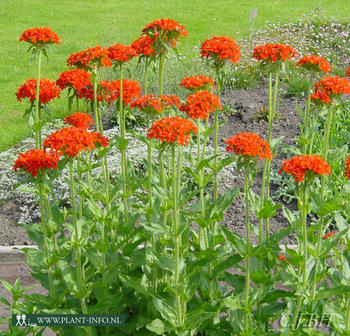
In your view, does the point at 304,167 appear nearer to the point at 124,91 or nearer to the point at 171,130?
the point at 171,130

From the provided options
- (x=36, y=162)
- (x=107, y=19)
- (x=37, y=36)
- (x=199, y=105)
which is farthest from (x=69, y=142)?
(x=107, y=19)

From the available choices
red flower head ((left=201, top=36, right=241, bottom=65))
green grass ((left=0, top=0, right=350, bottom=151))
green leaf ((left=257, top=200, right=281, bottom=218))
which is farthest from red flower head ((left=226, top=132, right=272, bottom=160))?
green grass ((left=0, top=0, right=350, bottom=151))

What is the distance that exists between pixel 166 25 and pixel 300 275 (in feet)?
4.84

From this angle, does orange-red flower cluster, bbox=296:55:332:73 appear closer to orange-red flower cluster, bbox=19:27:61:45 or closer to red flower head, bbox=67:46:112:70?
red flower head, bbox=67:46:112:70

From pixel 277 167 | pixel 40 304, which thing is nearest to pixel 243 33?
pixel 277 167

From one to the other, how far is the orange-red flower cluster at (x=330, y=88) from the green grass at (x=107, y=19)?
18.4 feet

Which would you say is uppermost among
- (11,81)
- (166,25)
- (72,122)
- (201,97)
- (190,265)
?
(166,25)

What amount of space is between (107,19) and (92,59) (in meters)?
8.79

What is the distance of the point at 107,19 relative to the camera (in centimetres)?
1175

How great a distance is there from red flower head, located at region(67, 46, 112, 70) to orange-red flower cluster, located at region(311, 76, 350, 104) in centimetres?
113

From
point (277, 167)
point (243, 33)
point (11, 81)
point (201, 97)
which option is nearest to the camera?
point (201, 97)

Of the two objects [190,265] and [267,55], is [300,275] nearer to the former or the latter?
[190,265]

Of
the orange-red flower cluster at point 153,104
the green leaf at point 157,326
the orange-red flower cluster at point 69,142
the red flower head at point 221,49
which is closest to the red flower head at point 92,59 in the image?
the orange-red flower cluster at point 153,104

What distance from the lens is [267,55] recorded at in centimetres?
328
